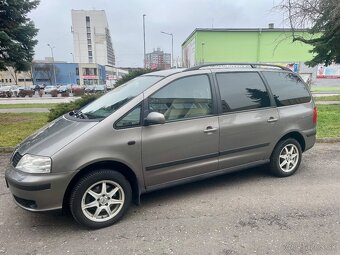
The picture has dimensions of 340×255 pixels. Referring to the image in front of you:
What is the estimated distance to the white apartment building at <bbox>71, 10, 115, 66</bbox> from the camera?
96.2 metres

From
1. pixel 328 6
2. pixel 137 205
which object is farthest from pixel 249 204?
pixel 328 6

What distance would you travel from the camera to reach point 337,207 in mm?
3611

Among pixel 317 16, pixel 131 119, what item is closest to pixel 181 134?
pixel 131 119

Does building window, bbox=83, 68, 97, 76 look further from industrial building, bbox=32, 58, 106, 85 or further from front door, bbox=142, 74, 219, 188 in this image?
front door, bbox=142, 74, 219, 188

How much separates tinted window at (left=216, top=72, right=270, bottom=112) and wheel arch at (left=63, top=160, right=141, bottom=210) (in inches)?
60.9

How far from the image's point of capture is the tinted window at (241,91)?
4.01 metres

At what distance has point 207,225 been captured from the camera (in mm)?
3240

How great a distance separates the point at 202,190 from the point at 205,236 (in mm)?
1179

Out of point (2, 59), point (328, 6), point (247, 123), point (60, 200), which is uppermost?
point (328, 6)

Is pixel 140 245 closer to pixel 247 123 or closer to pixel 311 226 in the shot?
pixel 311 226

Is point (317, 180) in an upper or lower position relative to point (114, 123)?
lower

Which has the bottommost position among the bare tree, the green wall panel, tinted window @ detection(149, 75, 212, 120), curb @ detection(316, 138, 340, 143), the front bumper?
curb @ detection(316, 138, 340, 143)

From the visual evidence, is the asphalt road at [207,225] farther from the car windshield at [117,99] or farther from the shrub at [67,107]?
the shrub at [67,107]

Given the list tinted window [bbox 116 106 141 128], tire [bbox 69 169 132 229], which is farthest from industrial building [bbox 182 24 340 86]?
tire [bbox 69 169 132 229]
